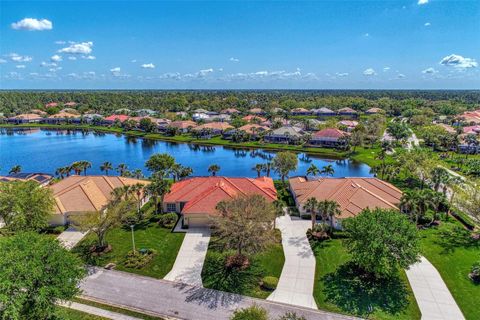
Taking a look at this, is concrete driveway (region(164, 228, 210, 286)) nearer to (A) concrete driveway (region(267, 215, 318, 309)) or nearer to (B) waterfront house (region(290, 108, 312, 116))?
(A) concrete driveway (region(267, 215, 318, 309))

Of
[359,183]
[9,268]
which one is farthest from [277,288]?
[359,183]

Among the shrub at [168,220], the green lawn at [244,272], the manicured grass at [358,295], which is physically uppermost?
the shrub at [168,220]

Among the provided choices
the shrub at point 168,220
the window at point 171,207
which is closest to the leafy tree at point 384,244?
the shrub at point 168,220

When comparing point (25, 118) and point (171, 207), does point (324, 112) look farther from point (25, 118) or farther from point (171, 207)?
point (25, 118)

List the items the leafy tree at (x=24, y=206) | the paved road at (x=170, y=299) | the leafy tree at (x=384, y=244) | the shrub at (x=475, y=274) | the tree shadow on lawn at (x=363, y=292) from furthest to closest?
the leafy tree at (x=24, y=206) < the shrub at (x=475, y=274) < the leafy tree at (x=384, y=244) < the tree shadow on lawn at (x=363, y=292) < the paved road at (x=170, y=299)

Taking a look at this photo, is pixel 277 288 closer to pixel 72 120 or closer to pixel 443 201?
pixel 443 201

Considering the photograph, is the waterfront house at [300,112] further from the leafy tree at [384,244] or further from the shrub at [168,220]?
the leafy tree at [384,244]
